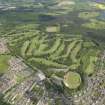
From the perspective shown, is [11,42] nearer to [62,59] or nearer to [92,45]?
[62,59]

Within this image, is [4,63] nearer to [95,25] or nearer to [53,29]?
[53,29]

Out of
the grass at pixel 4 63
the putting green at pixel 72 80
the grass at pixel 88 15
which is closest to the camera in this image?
the putting green at pixel 72 80

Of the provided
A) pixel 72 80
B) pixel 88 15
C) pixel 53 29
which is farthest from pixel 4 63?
pixel 88 15

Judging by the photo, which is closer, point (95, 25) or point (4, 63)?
point (4, 63)

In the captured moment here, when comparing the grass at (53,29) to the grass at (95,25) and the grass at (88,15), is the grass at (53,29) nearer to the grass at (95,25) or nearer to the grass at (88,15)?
the grass at (95,25)

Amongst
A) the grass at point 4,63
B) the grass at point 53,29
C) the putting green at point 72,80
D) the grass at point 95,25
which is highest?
the grass at point 4,63

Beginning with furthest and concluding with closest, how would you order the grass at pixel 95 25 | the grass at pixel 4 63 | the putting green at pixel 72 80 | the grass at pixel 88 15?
the grass at pixel 88 15 → the grass at pixel 95 25 → the grass at pixel 4 63 → the putting green at pixel 72 80

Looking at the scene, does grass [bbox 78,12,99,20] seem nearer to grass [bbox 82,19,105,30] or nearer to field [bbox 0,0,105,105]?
grass [bbox 82,19,105,30]

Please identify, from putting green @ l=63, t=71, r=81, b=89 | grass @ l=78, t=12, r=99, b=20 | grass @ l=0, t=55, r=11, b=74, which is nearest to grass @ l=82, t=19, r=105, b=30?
grass @ l=78, t=12, r=99, b=20

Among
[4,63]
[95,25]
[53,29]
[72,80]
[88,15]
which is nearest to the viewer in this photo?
[72,80]

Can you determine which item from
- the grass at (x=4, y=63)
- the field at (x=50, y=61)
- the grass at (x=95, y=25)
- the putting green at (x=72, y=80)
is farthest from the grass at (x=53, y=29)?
the putting green at (x=72, y=80)
